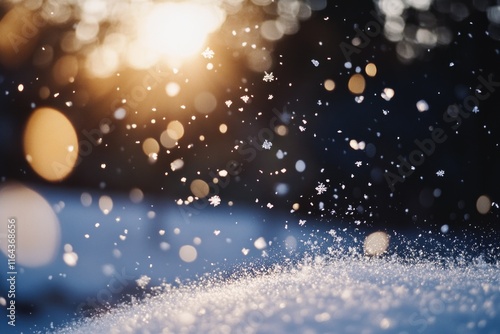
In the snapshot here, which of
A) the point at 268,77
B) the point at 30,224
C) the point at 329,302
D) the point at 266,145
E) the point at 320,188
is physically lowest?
the point at 329,302

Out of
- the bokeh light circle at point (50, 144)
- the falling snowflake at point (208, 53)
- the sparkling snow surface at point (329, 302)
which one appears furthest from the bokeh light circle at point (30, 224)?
the falling snowflake at point (208, 53)

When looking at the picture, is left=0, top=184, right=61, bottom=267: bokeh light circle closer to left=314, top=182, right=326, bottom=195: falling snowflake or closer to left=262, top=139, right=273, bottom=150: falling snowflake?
left=262, top=139, right=273, bottom=150: falling snowflake

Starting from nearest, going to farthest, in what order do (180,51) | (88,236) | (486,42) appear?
(88,236) < (180,51) < (486,42)

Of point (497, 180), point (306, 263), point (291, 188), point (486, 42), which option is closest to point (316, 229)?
point (291, 188)

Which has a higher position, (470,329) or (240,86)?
(240,86)

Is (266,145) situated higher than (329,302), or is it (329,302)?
(266,145)

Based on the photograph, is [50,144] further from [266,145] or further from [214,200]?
[266,145]

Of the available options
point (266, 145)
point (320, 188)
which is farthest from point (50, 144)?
point (320, 188)

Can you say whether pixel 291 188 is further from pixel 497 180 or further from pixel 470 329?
pixel 470 329

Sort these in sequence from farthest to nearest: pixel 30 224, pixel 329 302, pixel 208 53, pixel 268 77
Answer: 1. pixel 268 77
2. pixel 208 53
3. pixel 30 224
4. pixel 329 302
